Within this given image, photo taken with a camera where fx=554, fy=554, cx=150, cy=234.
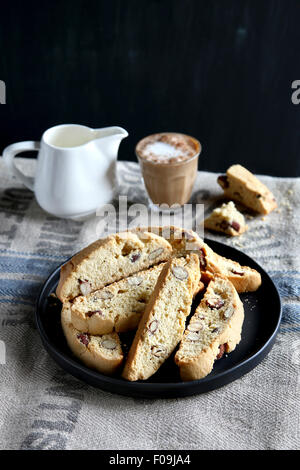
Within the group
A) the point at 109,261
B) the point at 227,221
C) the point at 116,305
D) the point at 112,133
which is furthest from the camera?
the point at 112,133

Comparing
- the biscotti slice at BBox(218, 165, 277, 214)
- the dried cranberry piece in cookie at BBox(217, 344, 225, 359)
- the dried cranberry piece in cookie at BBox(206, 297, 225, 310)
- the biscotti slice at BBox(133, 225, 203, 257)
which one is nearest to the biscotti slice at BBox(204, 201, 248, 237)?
the biscotti slice at BBox(218, 165, 277, 214)

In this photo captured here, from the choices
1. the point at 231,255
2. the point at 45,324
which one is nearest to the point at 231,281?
the point at 231,255

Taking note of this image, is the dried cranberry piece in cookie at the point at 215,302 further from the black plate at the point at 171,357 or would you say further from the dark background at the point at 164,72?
the dark background at the point at 164,72

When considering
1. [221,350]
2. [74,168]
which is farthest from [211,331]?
[74,168]

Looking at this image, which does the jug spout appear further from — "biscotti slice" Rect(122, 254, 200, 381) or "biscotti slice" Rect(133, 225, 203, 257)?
"biscotti slice" Rect(122, 254, 200, 381)

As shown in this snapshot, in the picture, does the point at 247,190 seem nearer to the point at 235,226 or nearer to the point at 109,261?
the point at 235,226

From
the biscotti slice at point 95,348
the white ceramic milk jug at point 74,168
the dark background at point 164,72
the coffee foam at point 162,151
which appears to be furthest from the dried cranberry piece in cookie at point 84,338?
the dark background at point 164,72
